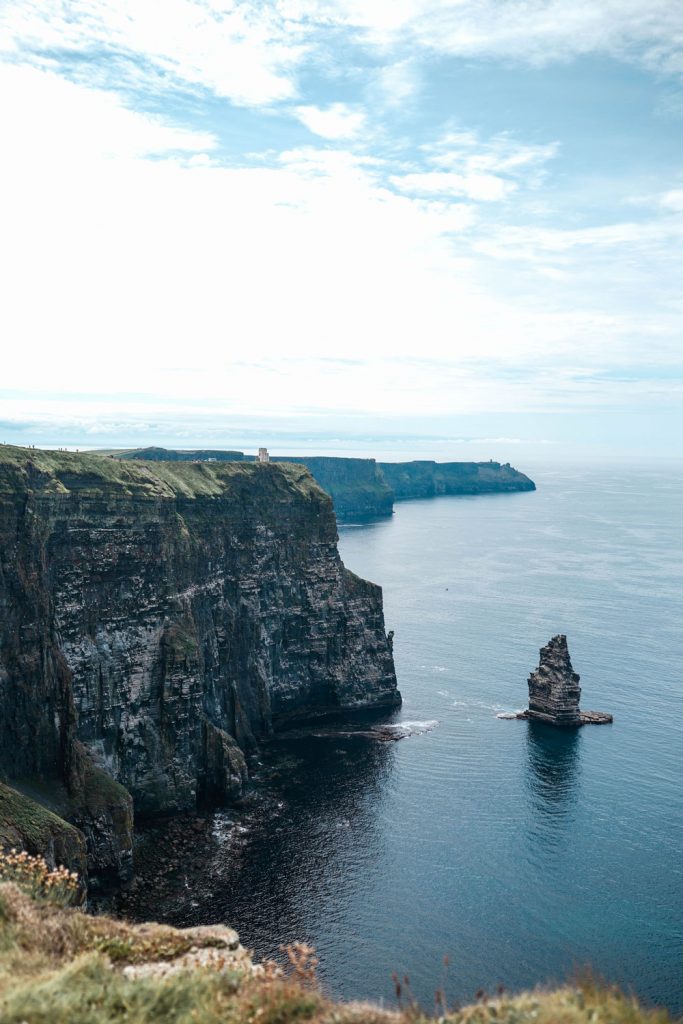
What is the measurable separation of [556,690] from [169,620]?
56.7 meters

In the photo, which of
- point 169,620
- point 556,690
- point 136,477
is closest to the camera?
point 169,620

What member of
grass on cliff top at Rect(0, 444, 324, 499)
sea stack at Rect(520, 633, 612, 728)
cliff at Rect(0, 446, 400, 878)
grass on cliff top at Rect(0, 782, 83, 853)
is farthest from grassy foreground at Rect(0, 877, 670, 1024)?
sea stack at Rect(520, 633, 612, 728)

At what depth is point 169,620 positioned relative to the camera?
83.4m

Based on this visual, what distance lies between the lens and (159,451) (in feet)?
616

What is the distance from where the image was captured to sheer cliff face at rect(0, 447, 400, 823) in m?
66.9

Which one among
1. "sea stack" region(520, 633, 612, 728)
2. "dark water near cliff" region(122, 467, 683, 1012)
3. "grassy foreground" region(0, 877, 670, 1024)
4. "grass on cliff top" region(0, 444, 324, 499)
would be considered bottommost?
"dark water near cliff" region(122, 467, 683, 1012)

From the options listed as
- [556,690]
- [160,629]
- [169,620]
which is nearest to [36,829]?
[160,629]

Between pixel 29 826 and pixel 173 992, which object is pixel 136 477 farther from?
pixel 173 992

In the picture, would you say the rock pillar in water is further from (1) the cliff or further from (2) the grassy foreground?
(2) the grassy foreground

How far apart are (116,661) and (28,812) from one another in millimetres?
21315

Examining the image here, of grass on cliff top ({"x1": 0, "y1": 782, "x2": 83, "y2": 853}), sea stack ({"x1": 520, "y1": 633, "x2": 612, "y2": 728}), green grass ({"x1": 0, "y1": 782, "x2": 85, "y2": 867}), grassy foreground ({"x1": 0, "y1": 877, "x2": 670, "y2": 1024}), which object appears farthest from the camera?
sea stack ({"x1": 520, "y1": 633, "x2": 612, "y2": 728})

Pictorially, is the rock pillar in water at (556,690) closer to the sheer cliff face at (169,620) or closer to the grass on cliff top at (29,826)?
the sheer cliff face at (169,620)

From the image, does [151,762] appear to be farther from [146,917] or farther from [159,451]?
[159,451]

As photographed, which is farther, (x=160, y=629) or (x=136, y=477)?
(x=136, y=477)
